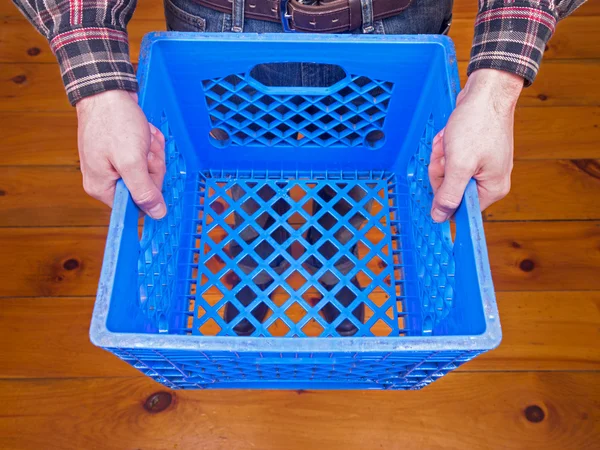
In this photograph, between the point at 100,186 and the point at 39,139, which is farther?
the point at 39,139

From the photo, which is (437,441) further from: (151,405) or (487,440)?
(151,405)

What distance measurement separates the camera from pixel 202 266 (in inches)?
34.0

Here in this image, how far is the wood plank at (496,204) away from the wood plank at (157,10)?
0.54 m

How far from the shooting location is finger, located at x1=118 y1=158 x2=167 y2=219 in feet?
1.92

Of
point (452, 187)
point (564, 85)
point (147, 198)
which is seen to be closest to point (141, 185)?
point (147, 198)

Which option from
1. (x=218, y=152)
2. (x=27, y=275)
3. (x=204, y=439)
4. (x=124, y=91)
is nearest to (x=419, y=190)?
(x=218, y=152)

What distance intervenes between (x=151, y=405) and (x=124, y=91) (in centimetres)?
62

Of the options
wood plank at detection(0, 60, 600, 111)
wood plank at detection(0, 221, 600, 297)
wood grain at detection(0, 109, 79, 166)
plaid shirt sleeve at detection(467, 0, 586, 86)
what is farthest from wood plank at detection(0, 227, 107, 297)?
plaid shirt sleeve at detection(467, 0, 586, 86)

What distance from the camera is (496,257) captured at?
1.12 metres

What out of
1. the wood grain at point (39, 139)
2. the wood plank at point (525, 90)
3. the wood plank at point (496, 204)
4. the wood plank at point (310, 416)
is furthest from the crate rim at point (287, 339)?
the wood plank at point (525, 90)

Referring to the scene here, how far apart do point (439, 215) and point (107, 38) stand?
48 cm

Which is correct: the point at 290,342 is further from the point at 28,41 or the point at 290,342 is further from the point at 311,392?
the point at 28,41

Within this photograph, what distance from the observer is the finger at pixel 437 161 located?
668mm

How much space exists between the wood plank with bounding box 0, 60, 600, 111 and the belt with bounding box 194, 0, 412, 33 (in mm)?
710
